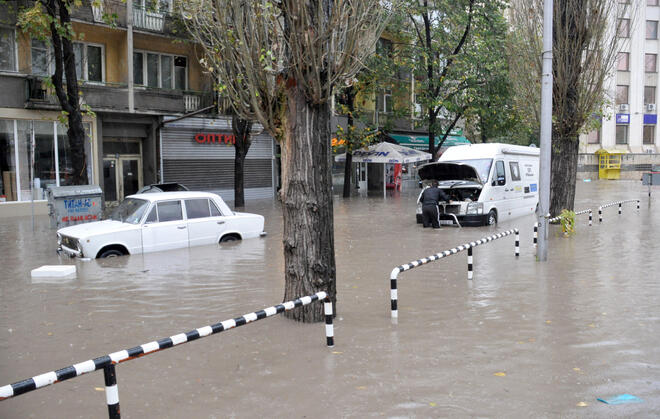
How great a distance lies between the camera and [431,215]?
16.8 m

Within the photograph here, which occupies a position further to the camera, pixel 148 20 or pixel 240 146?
pixel 240 146

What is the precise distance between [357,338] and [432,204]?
10.9 metres

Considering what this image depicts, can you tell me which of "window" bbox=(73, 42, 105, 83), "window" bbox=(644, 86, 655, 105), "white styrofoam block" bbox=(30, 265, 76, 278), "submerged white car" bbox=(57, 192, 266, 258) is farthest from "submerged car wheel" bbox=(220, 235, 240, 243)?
"window" bbox=(644, 86, 655, 105)

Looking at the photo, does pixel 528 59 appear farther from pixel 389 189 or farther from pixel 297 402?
pixel 389 189

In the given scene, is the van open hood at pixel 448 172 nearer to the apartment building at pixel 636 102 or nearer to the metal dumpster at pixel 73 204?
the metal dumpster at pixel 73 204

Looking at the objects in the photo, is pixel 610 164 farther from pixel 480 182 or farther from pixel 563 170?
pixel 563 170

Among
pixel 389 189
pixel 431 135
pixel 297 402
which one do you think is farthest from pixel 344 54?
pixel 389 189

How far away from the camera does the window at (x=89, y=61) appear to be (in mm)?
22766

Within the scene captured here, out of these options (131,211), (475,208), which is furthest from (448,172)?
(131,211)

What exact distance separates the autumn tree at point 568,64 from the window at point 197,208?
30.3 feet

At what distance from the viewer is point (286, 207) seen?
671 cm

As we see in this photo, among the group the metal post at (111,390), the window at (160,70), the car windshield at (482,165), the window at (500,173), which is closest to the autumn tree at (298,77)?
the metal post at (111,390)

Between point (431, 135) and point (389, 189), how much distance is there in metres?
9.15

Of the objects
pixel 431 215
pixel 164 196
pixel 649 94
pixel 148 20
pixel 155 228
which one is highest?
pixel 649 94
